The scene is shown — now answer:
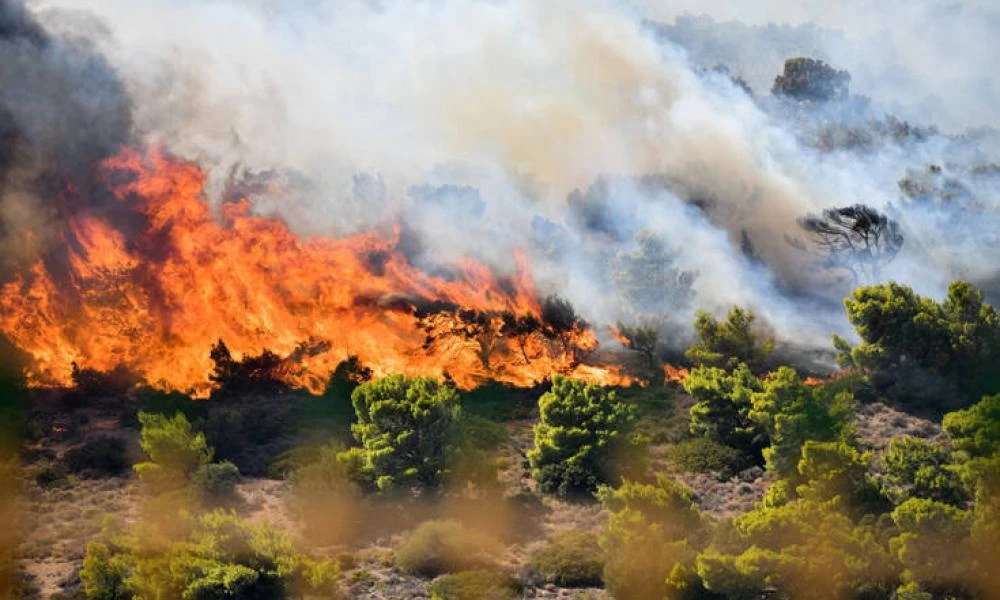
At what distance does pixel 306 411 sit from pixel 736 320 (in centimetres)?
2250

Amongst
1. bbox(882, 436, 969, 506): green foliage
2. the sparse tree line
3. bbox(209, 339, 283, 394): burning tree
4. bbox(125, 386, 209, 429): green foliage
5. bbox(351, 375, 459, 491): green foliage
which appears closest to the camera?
the sparse tree line

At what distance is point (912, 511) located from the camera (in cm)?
3266

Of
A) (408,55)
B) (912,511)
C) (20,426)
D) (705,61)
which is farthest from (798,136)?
(705,61)

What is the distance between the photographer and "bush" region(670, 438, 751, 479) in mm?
44938

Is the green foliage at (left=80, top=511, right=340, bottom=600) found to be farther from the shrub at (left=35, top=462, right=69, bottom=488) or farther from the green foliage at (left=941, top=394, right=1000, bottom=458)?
the green foliage at (left=941, top=394, right=1000, bottom=458)

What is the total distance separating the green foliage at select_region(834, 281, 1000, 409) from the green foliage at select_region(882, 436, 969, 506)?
1159cm

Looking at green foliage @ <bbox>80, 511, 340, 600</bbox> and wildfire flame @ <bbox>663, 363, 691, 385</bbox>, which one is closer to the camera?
green foliage @ <bbox>80, 511, 340, 600</bbox>

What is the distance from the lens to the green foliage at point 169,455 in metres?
41.0

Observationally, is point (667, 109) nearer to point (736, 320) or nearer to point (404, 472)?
point (736, 320)

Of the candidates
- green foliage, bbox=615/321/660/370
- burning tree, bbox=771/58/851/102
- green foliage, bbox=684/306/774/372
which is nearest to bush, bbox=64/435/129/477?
green foliage, bbox=615/321/660/370

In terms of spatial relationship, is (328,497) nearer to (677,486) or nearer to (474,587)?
(474,587)

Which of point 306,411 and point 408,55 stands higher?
point 408,55

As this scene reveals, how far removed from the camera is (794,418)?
4094 cm

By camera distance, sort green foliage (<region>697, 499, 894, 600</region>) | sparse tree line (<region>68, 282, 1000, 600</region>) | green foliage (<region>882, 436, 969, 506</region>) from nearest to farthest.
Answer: green foliage (<region>697, 499, 894, 600</region>) < sparse tree line (<region>68, 282, 1000, 600</region>) < green foliage (<region>882, 436, 969, 506</region>)
